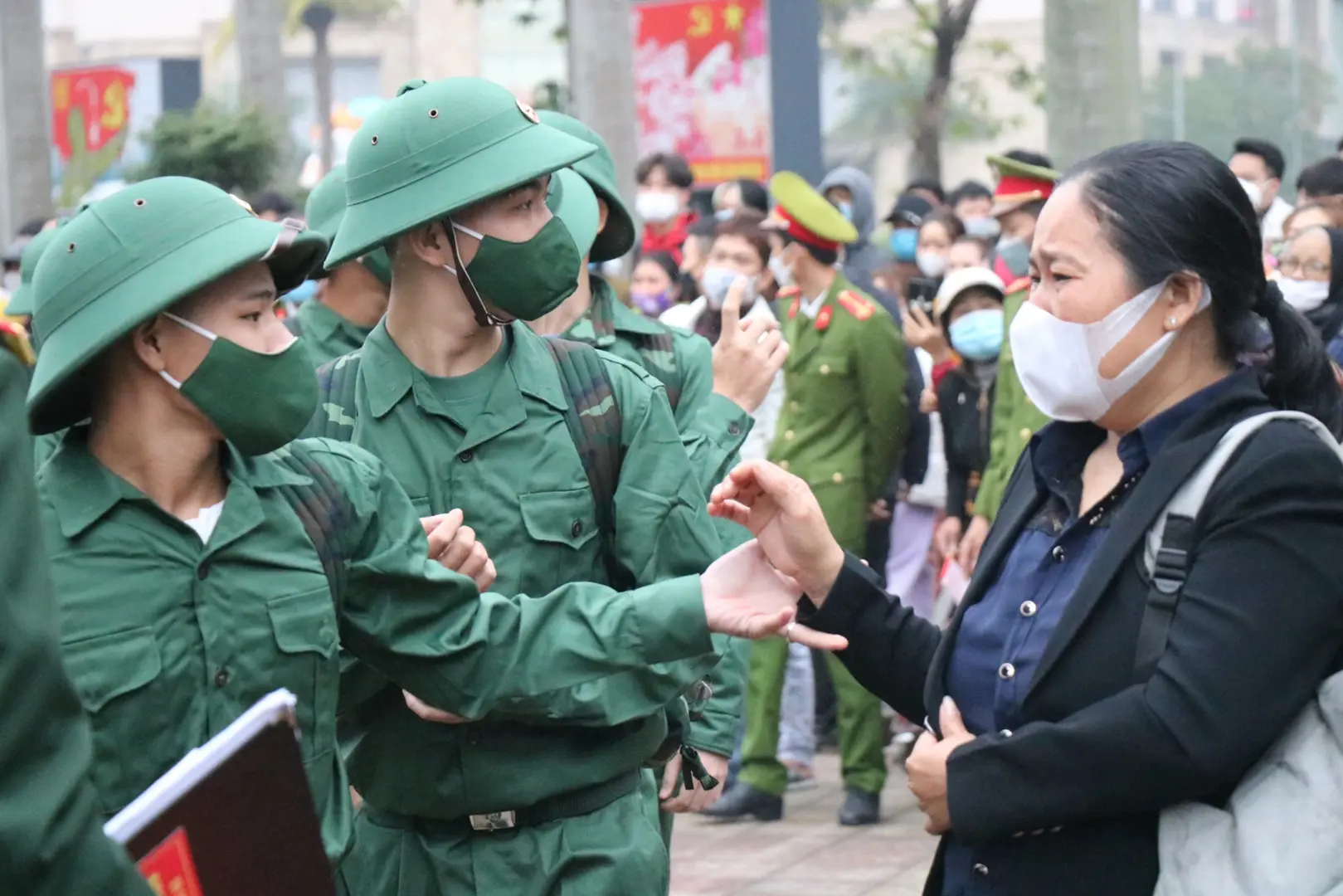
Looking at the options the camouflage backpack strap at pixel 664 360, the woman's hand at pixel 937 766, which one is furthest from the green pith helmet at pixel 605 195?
the woman's hand at pixel 937 766

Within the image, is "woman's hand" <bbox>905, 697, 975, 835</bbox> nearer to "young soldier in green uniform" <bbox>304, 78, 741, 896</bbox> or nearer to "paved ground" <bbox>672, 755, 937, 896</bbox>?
"young soldier in green uniform" <bbox>304, 78, 741, 896</bbox>

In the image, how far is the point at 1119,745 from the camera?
280cm

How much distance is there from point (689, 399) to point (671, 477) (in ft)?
4.21

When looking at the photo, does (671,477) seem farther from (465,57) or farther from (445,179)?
(465,57)

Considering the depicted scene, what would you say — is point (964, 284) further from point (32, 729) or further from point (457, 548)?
point (32, 729)

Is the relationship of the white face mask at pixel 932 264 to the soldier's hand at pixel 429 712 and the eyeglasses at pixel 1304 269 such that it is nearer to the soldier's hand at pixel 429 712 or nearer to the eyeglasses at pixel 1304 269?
the eyeglasses at pixel 1304 269

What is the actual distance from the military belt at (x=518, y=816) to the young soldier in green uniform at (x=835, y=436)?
13.9 ft

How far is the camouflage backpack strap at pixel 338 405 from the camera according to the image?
369 centimetres

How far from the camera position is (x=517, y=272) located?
12.0 ft

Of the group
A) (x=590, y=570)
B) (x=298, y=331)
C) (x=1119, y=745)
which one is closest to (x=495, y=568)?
(x=590, y=570)

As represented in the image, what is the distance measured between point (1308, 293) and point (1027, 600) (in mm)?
4809

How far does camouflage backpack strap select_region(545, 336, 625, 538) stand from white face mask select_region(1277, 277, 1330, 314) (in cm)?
438

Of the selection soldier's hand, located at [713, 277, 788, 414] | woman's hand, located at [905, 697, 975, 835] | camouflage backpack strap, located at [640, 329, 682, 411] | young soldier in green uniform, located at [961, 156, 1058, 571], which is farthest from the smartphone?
woman's hand, located at [905, 697, 975, 835]

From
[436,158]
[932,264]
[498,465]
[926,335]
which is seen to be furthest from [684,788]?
[932,264]
